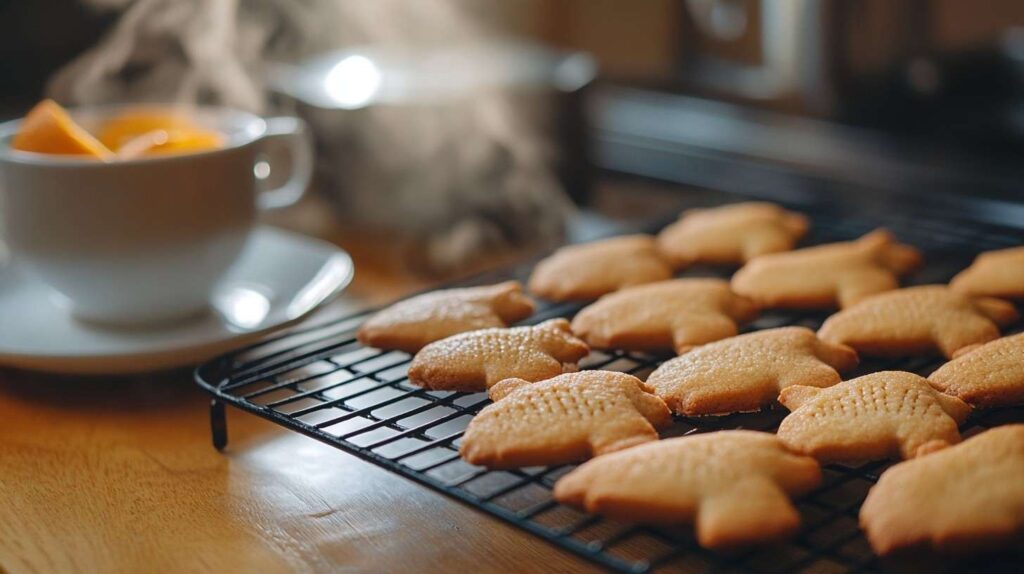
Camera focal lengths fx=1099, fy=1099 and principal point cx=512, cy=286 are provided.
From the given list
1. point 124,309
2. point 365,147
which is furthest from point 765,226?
point 124,309

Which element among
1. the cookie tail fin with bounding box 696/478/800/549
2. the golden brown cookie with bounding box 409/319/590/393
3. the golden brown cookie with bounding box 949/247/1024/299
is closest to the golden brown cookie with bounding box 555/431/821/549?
the cookie tail fin with bounding box 696/478/800/549

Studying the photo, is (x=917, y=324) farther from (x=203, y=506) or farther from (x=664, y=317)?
(x=203, y=506)

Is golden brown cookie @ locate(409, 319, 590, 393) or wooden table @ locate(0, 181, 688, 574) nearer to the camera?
wooden table @ locate(0, 181, 688, 574)

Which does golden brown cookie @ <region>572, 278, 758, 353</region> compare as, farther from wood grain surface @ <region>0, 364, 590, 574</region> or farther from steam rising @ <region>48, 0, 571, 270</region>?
steam rising @ <region>48, 0, 571, 270</region>

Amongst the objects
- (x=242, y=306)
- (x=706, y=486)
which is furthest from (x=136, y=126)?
(x=706, y=486)

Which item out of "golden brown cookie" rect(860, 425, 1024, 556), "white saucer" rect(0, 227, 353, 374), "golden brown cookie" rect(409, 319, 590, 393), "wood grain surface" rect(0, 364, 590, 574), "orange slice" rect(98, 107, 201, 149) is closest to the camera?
"golden brown cookie" rect(860, 425, 1024, 556)

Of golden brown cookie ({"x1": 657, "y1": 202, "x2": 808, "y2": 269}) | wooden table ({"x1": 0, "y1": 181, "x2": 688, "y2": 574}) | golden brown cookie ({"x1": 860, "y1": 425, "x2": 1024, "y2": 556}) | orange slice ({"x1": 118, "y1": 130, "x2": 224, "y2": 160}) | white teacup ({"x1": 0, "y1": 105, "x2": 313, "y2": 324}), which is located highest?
orange slice ({"x1": 118, "y1": 130, "x2": 224, "y2": 160})

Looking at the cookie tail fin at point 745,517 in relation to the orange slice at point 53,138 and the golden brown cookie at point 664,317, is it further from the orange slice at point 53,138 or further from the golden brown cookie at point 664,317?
the orange slice at point 53,138
